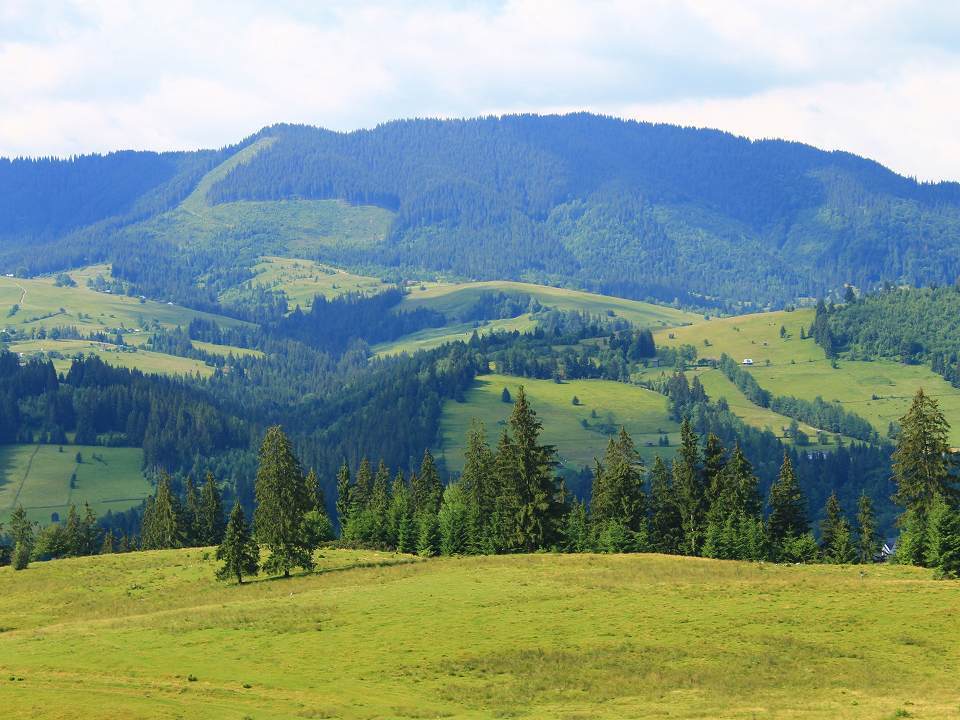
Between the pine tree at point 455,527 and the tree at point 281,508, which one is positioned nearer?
the tree at point 281,508

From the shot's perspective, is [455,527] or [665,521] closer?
[665,521]

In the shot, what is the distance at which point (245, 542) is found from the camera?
342 feet

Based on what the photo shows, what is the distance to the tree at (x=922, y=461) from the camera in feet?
358

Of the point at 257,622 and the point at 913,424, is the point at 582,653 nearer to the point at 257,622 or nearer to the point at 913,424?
the point at 257,622

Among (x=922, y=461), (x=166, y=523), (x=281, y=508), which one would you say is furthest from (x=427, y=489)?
(x=922, y=461)

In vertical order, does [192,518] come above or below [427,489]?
below

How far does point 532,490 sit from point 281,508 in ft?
79.6

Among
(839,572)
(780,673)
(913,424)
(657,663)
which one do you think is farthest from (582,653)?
(913,424)

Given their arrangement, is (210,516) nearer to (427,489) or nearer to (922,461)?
(427,489)

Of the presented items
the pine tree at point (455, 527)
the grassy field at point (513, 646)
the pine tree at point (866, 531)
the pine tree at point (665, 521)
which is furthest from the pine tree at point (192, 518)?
the pine tree at point (866, 531)

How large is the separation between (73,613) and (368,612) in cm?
2629

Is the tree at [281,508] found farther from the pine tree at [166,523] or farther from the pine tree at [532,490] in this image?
the pine tree at [166,523]

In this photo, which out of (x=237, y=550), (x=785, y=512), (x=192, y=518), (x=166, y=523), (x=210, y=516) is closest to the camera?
(x=237, y=550)

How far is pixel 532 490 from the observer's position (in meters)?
118
